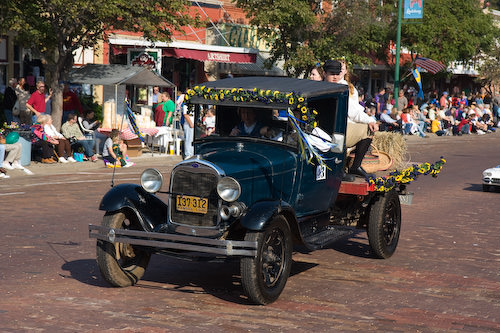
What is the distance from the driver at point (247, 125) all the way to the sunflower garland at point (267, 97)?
22cm

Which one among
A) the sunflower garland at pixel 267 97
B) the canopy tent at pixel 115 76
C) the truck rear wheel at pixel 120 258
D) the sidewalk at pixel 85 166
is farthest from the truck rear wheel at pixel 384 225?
the canopy tent at pixel 115 76

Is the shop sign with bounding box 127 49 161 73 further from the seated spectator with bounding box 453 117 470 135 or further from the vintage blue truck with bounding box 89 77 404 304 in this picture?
the vintage blue truck with bounding box 89 77 404 304

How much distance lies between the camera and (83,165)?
19.4 metres

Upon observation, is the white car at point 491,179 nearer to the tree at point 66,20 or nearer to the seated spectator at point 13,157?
the tree at point 66,20

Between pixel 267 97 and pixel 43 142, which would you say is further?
pixel 43 142

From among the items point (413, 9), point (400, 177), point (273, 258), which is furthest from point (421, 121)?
point (273, 258)

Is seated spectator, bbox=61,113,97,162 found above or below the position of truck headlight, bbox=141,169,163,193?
below

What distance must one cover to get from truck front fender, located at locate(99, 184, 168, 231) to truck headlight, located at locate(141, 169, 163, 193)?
0.16 metres

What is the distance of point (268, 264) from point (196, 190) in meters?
0.93

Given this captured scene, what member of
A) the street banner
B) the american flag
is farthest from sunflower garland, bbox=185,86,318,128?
the american flag

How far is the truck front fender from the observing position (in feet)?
25.4

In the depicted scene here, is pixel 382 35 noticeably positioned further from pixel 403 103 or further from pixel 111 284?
pixel 111 284

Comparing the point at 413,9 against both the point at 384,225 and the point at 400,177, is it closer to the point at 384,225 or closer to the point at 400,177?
the point at 400,177

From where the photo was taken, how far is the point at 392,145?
1079cm
